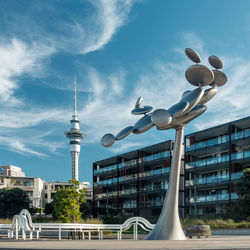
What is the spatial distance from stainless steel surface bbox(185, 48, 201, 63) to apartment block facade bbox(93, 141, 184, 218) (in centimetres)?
3756

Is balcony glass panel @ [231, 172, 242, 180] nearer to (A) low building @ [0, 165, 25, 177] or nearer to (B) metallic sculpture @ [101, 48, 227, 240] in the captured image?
(B) metallic sculpture @ [101, 48, 227, 240]

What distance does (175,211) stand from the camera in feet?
48.3

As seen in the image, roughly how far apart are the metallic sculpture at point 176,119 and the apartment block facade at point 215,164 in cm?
2787

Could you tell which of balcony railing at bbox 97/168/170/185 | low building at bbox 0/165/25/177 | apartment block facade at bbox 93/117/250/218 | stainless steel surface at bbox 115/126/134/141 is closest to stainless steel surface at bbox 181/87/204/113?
stainless steel surface at bbox 115/126/134/141

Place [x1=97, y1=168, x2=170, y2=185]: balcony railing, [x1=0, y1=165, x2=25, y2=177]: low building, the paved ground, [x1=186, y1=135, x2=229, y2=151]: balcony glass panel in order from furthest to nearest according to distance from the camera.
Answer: [x1=0, y1=165, x2=25, y2=177]: low building → [x1=97, y1=168, x2=170, y2=185]: balcony railing → [x1=186, y1=135, x2=229, y2=151]: balcony glass panel → the paved ground

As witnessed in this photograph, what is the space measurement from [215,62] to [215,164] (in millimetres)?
31084

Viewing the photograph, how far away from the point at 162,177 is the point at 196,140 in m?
6.89

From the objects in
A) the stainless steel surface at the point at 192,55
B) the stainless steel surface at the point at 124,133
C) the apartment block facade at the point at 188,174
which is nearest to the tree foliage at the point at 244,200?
the apartment block facade at the point at 188,174

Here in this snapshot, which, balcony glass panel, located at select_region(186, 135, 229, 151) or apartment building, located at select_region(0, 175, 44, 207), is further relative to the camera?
apartment building, located at select_region(0, 175, 44, 207)

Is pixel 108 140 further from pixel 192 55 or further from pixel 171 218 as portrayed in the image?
pixel 192 55

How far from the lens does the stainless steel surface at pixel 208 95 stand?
15368 millimetres

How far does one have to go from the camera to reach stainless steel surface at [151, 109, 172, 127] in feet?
45.0

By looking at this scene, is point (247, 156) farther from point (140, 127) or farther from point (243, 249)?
point (243, 249)

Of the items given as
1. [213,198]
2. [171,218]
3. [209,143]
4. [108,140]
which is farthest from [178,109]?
[209,143]
